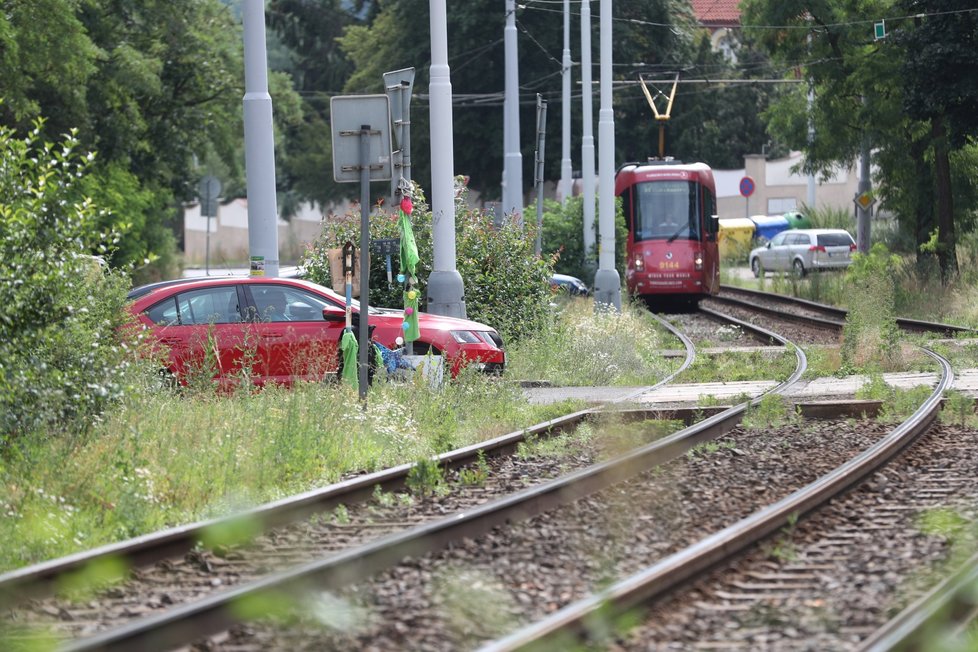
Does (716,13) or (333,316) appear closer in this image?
(333,316)

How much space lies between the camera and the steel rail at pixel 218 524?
22.0 feet

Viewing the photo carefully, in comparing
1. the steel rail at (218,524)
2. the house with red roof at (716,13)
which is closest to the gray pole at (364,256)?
the steel rail at (218,524)

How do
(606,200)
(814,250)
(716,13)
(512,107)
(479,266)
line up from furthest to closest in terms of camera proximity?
1. (716,13)
2. (814,250)
3. (512,107)
4. (606,200)
5. (479,266)

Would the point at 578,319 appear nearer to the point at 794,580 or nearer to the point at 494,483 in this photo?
the point at 494,483

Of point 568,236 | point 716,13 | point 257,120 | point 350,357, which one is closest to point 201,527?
point 350,357

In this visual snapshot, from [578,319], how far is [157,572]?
18577 mm

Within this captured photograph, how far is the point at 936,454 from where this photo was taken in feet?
36.2

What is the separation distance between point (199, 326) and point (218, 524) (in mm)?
6980

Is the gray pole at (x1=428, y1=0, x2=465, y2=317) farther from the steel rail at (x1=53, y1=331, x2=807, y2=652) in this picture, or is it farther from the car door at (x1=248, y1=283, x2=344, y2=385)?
the steel rail at (x1=53, y1=331, x2=807, y2=652)

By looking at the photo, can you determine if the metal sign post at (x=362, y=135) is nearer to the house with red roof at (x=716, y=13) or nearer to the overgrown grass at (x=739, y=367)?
the overgrown grass at (x=739, y=367)

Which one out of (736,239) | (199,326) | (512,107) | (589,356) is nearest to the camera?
(199,326)

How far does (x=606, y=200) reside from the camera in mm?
28609

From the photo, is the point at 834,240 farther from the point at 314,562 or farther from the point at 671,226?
the point at 314,562

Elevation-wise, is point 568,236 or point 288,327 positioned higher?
point 288,327
